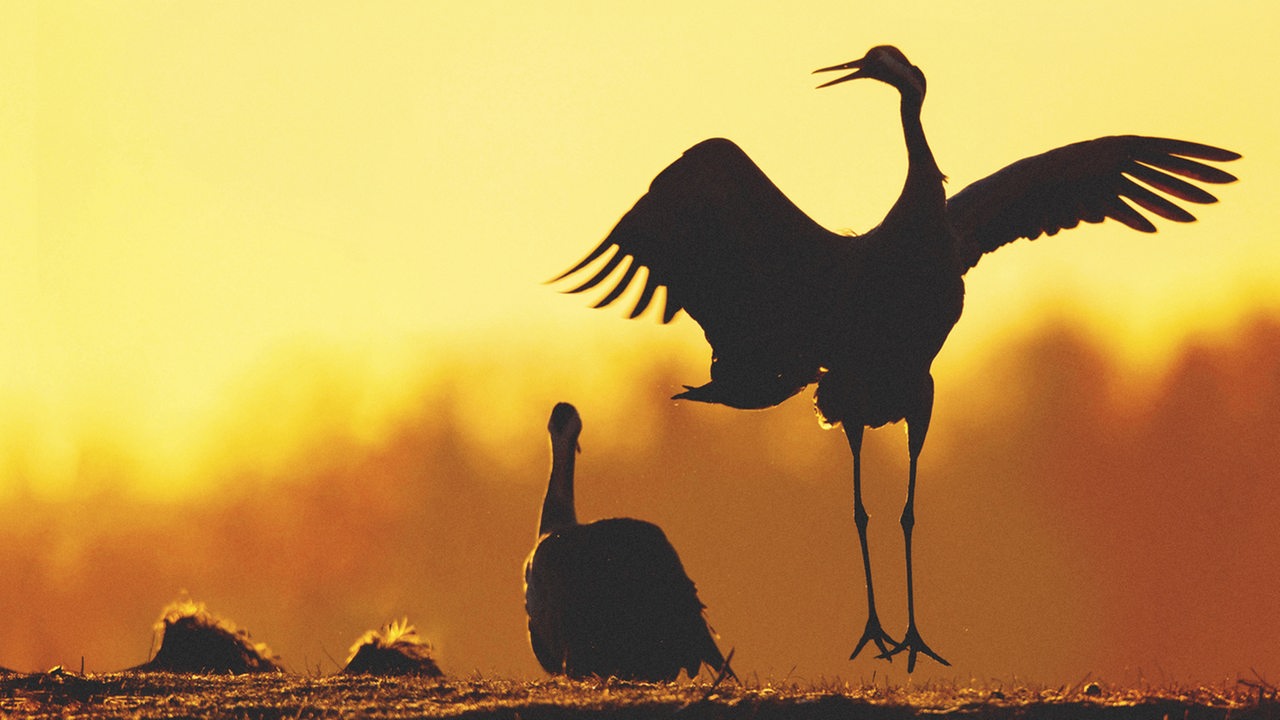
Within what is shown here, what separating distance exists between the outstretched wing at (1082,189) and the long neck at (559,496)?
11.7 ft

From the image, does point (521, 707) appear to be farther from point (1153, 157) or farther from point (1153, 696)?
point (1153, 157)

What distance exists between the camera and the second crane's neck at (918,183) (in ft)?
32.4

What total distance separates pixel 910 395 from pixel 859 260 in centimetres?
80

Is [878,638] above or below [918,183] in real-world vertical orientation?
below

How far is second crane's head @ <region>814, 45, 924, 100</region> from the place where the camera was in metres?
10.0

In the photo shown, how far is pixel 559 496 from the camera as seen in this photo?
42.8 feet

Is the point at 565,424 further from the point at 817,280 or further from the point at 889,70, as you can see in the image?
the point at 889,70

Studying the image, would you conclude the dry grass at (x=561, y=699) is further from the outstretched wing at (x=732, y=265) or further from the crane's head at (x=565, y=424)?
the crane's head at (x=565, y=424)

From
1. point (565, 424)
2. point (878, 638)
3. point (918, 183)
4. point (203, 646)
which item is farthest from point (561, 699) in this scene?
point (565, 424)

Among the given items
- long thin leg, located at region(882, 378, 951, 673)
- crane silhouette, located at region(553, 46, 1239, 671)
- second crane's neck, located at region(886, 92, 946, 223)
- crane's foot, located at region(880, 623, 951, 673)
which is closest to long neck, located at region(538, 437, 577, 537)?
crane silhouette, located at region(553, 46, 1239, 671)

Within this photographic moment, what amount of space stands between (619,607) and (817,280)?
7.12 ft

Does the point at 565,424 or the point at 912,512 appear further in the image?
the point at 565,424

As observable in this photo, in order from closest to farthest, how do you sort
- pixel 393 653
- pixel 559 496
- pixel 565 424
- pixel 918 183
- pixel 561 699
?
1. pixel 561 699
2. pixel 918 183
3. pixel 393 653
4. pixel 559 496
5. pixel 565 424

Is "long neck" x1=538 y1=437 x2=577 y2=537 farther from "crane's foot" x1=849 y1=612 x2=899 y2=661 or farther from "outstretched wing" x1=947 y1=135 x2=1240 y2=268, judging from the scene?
"outstretched wing" x1=947 y1=135 x2=1240 y2=268
